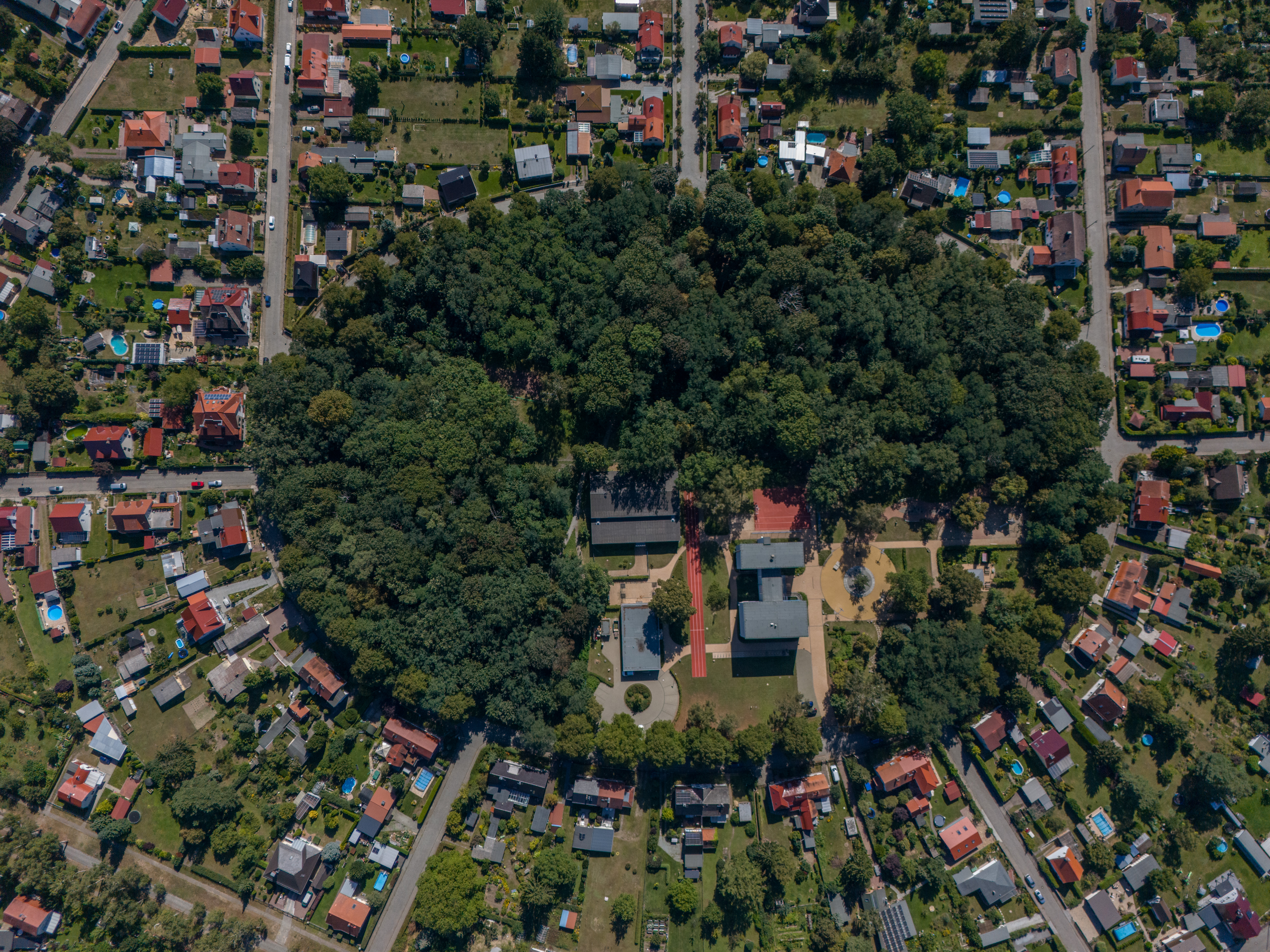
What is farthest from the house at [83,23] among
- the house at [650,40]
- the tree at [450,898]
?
the tree at [450,898]

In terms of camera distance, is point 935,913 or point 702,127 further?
point 702,127

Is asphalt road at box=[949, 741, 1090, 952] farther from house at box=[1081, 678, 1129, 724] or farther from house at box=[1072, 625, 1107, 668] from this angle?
house at box=[1072, 625, 1107, 668]

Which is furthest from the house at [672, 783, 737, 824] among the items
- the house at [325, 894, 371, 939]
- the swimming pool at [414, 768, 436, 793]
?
the house at [325, 894, 371, 939]

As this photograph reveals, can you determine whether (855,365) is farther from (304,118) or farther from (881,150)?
(304,118)

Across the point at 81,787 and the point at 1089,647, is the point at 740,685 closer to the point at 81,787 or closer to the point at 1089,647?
the point at 1089,647

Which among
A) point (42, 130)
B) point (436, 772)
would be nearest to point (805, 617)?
point (436, 772)

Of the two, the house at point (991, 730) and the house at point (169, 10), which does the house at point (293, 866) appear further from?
the house at point (169, 10)

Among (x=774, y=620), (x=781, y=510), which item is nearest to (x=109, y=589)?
(x=774, y=620)

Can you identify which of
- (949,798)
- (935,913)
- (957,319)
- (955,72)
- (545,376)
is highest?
(955,72)
